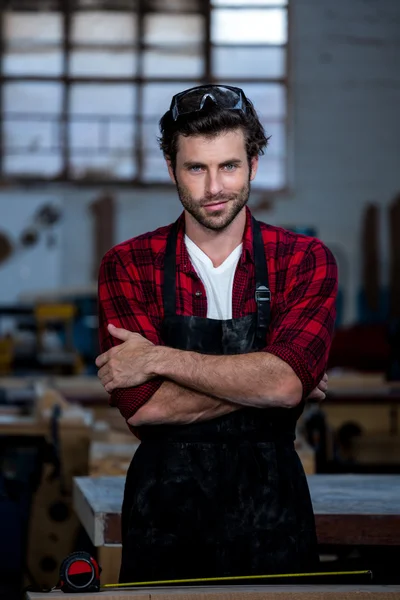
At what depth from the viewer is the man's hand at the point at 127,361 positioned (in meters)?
1.87

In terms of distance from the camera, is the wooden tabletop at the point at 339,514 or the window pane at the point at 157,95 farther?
the window pane at the point at 157,95

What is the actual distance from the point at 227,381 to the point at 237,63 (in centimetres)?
843

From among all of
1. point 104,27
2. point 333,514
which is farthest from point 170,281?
point 104,27

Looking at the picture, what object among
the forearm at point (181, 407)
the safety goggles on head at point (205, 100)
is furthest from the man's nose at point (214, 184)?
the forearm at point (181, 407)

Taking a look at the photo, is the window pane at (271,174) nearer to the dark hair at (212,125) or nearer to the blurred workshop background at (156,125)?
the blurred workshop background at (156,125)

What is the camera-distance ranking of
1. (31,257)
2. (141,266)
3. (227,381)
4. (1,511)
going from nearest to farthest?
(227,381) < (141,266) < (1,511) < (31,257)

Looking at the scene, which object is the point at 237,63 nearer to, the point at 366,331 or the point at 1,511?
the point at 366,331

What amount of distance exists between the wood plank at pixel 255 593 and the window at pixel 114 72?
8492mm

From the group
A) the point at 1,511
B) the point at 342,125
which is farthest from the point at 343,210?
the point at 1,511

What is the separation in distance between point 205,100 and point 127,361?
0.48 metres

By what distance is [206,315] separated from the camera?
6.28 feet

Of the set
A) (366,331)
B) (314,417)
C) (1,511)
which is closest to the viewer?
(1,511)

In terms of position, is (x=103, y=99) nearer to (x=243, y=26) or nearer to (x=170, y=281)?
(x=243, y=26)

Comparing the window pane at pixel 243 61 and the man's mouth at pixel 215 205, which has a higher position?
the window pane at pixel 243 61
